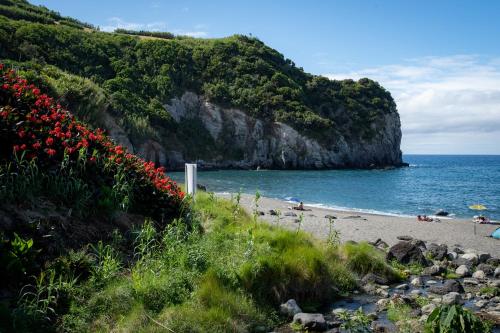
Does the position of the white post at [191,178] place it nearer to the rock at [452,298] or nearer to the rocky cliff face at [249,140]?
the rock at [452,298]

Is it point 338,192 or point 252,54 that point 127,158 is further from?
point 252,54

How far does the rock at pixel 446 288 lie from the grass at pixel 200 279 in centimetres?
221

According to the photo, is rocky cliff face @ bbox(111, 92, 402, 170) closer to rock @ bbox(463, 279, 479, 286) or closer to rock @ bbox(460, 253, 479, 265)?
rock @ bbox(460, 253, 479, 265)

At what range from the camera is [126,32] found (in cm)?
10725

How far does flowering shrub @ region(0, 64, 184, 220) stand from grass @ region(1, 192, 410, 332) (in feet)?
3.25

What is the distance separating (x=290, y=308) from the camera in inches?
309

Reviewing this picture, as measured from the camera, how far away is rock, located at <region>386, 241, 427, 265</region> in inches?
517

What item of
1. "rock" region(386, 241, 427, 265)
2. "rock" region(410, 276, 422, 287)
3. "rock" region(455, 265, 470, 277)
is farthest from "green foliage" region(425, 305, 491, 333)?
"rock" region(386, 241, 427, 265)

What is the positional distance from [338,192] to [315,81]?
6667 centimetres

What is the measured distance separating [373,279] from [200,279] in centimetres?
543

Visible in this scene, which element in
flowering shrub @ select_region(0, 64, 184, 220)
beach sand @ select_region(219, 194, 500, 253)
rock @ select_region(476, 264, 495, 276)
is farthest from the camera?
beach sand @ select_region(219, 194, 500, 253)

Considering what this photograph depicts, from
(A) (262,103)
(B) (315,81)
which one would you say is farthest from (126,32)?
(B) (315,81)

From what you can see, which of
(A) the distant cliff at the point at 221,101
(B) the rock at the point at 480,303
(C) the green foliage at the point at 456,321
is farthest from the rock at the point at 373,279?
(A) the distant cliff at the point at 221,101

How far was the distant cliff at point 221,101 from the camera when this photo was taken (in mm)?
73312
